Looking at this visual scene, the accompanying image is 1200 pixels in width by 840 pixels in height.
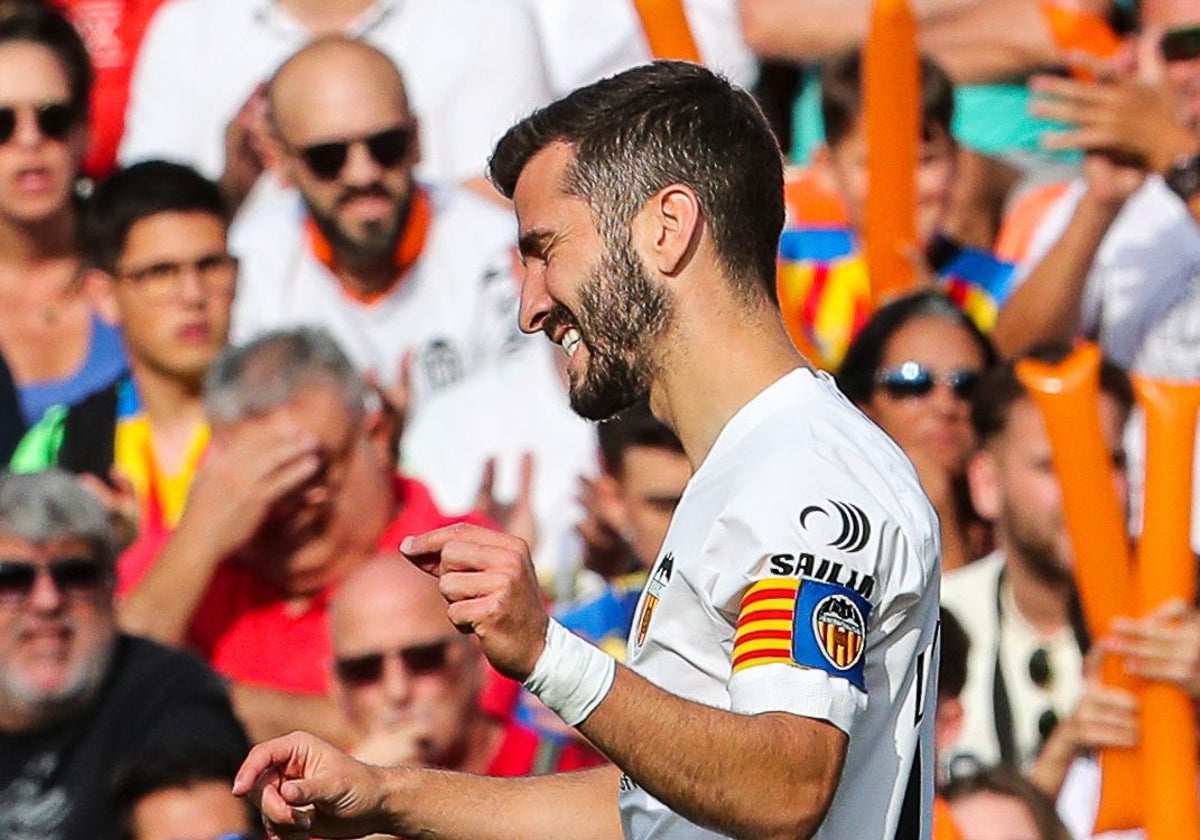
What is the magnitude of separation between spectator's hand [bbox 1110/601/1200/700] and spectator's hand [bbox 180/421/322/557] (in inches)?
81.6

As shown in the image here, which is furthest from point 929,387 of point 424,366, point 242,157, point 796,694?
point 796,694

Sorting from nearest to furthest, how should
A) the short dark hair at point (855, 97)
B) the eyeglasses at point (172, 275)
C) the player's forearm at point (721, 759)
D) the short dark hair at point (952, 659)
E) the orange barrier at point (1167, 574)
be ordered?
the player's forearm at point (721, 759) < the orange barrier at point (1167, 574) < the short dark hair at point (952, 659) < the eyeglasses at point (172, 275) < the short dark hair at point (855, 97)

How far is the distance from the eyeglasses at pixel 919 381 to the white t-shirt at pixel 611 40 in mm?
1983

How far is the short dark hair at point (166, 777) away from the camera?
5.34 meters

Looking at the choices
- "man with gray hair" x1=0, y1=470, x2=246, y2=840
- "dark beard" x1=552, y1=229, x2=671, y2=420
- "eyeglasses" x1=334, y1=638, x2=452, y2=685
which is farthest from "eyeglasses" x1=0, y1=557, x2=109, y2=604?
"dark beard" x1=552, y1=229, x2=671, y2=420

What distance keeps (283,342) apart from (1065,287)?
2098 mm

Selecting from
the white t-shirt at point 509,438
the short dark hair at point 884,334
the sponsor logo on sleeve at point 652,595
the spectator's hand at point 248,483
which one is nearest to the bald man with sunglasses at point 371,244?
the white t-shirt at point 509,438

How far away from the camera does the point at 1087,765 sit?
5703 mm

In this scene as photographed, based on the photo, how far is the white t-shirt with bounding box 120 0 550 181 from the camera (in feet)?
25.0

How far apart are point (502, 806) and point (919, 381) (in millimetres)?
3153

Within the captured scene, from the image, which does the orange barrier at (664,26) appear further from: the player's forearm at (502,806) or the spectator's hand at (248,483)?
the player's forearm at (502,806)

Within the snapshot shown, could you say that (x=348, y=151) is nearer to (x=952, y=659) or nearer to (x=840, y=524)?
(x=952, y=659)

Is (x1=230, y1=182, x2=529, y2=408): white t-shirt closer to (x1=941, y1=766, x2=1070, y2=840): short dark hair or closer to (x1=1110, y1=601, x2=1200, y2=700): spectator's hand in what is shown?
(x1=941, y1=766, x2=1070, y2=840): short dark hair

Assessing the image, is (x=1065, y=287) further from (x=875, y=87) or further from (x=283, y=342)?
(x=283, y=342)
